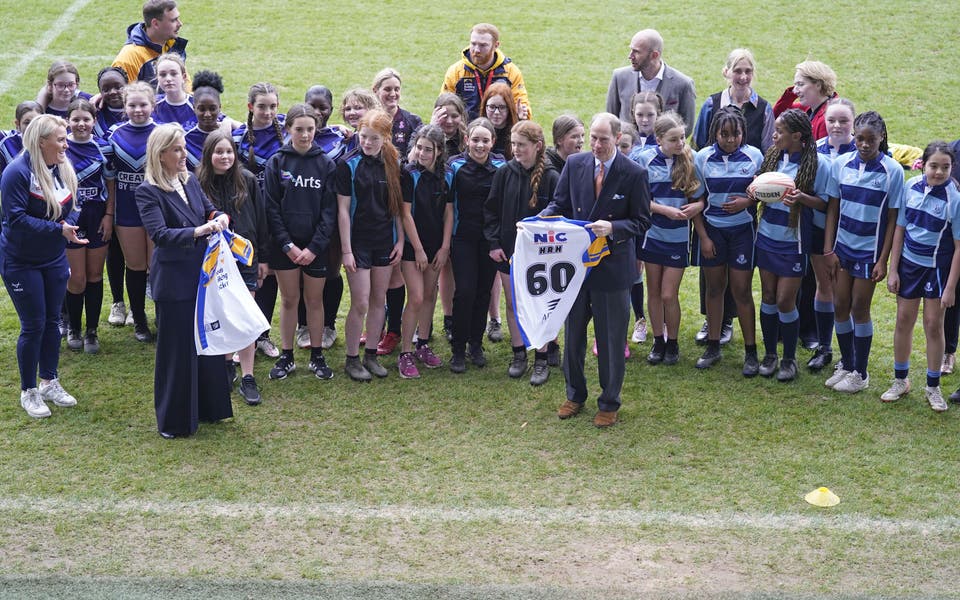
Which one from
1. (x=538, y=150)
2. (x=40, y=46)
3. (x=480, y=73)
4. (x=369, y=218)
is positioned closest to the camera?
(x=538, y=150)

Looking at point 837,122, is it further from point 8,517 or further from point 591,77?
point 591,77

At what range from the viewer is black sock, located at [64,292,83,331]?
8.94m

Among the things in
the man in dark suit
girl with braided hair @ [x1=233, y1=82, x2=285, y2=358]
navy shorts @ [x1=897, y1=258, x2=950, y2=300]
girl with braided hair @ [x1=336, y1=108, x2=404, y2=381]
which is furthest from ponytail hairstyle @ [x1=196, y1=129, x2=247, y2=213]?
navy shorts @ [x1=897, y1=258, x2=950, y2=300]

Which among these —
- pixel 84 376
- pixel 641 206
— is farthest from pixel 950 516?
pixel 84 376

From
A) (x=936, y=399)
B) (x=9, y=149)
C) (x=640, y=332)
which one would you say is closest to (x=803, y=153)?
(x=936, y=399)

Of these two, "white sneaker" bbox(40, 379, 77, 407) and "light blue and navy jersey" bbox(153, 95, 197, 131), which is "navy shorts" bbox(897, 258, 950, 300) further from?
"white sneaker" bbox(40, 379, 77, 407)

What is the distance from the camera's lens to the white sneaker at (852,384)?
8.33m

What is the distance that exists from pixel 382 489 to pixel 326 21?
1255 cm

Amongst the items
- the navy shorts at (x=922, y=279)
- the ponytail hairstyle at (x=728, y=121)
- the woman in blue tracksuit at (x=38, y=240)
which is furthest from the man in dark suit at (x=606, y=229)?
the woman in blue tracksuit at (x=38, y=240)

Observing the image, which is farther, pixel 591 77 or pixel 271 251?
pixel 591 77

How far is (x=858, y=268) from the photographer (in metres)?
8.04

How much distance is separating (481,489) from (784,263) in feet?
9.46

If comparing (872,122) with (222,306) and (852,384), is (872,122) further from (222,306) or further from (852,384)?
(222,306)

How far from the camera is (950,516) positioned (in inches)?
261
